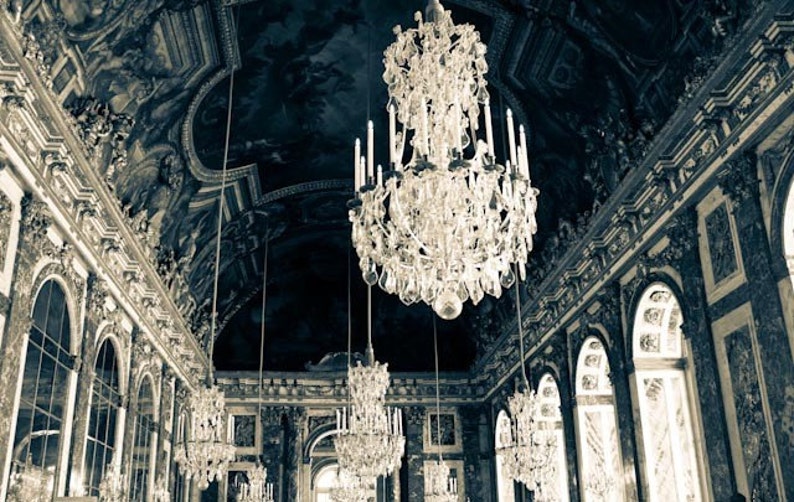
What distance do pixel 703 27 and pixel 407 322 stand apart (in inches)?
576

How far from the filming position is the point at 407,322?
72.1 ft

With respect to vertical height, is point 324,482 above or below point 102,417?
below

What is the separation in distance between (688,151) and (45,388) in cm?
814

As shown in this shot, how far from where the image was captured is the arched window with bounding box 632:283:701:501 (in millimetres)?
10625

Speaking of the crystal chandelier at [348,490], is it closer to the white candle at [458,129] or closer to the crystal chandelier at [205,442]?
the crystal chandelier at [205,442]

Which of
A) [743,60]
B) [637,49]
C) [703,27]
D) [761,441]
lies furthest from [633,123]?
[761,441]

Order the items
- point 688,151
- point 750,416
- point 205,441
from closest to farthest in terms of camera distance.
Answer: point 750,416, point 688,151, point 205,441

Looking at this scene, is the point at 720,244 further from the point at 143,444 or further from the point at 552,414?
the point at 143,444

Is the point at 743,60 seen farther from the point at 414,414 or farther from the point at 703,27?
the point at 414,414

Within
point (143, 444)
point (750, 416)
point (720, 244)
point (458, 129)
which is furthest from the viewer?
point (143, 444)

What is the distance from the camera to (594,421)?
13438 mm

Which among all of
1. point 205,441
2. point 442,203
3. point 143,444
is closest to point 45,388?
point 205,441

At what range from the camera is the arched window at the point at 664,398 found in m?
10.6

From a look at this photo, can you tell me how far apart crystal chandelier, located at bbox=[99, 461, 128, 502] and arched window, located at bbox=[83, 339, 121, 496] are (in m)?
0.09
